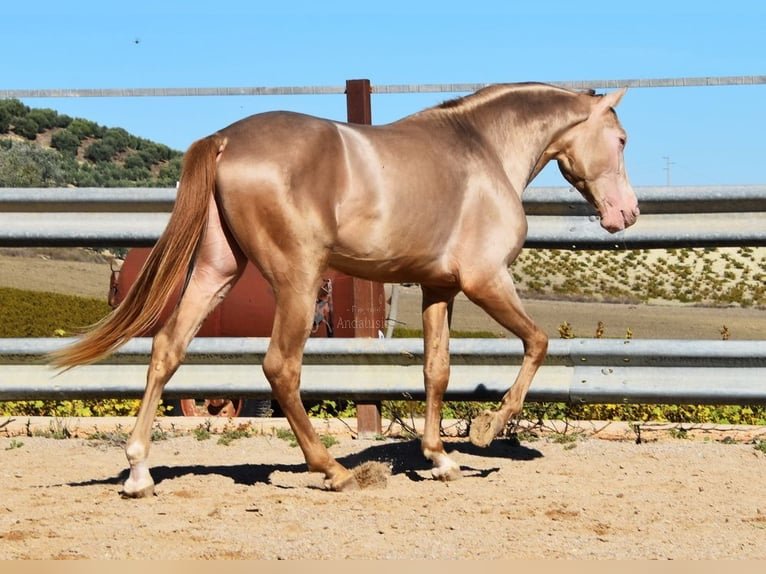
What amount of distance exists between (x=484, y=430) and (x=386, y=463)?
754 millimetres

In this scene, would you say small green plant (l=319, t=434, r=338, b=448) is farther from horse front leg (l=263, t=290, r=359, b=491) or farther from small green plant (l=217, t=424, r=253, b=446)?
horse front leg (l=263, t=290, r=359, b=491)

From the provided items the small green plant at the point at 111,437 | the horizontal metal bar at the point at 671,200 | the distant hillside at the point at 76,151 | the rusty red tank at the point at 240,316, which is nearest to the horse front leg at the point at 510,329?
the horizontal metal bar at the point at 671,200

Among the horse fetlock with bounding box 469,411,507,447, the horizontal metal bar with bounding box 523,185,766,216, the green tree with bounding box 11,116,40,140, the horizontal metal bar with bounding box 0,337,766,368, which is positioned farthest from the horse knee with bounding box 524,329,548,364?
the green tree with bounding box 11,116,40,140

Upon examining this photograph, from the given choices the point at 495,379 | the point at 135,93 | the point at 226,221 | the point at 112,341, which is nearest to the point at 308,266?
the point at 226,221

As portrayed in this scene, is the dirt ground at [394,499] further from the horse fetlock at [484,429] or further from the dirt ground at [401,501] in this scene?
the horse fetlock at [484,429]

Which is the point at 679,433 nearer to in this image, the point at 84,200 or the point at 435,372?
the point at 435,372

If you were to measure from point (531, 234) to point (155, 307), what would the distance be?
222cm

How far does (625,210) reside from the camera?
6.04m

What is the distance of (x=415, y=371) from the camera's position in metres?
6.37

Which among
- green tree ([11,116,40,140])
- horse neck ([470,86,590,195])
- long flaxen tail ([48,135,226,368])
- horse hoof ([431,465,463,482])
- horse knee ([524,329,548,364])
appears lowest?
horse hoof ([431,465,463,482])

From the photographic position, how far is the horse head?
6.05 meters

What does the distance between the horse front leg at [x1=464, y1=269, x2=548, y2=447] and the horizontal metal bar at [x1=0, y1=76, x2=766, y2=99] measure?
1.49 m

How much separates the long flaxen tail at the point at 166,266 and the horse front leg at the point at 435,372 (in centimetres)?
130

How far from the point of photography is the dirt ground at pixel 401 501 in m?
3.97
